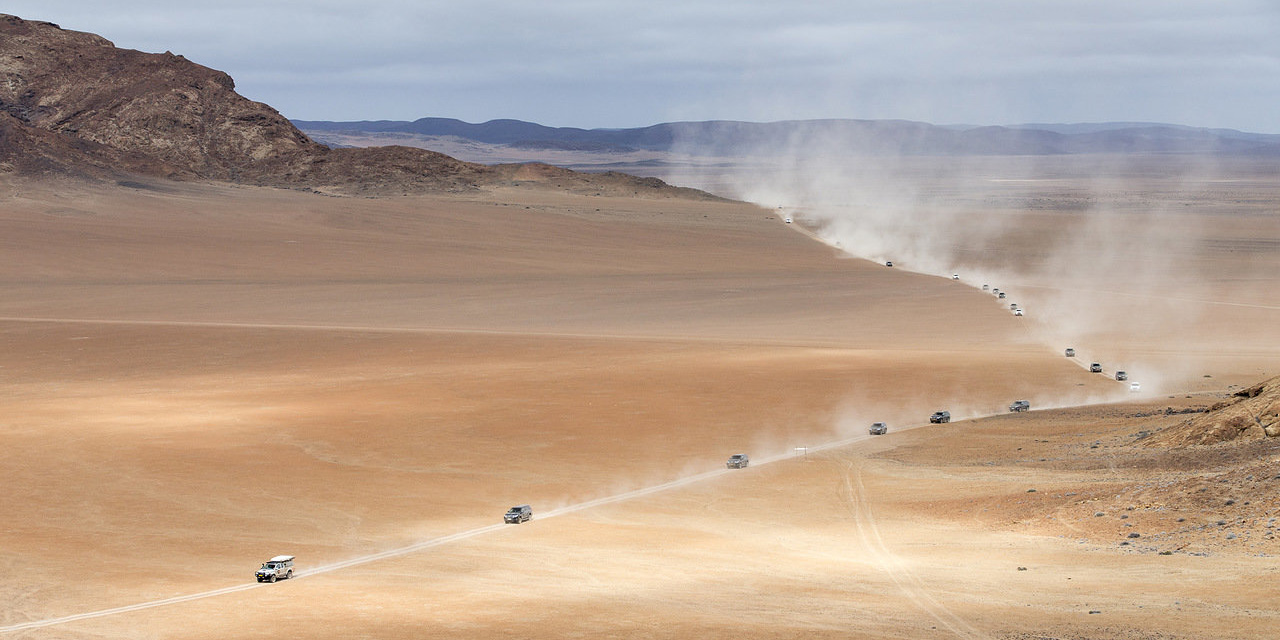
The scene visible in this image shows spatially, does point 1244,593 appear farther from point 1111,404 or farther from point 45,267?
point 45,267

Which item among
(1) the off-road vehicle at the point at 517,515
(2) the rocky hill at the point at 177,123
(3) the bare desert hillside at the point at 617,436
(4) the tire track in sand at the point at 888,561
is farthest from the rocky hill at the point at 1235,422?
(2) the rocky hill at the point at 177,123

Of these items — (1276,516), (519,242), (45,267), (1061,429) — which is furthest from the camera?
(519,242)

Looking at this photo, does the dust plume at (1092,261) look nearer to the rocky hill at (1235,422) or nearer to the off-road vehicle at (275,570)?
the rocky hill at (1235,422)

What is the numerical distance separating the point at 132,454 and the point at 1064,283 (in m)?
86.0

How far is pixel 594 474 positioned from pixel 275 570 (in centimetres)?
1472

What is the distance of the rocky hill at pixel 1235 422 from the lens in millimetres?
37312

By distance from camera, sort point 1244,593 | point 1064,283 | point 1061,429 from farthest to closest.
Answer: point 1064,283 < point 1061,429 < point 1244,593

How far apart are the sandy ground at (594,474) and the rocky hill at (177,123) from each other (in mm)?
76300

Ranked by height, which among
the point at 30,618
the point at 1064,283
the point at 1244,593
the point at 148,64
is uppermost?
the point at 148,64

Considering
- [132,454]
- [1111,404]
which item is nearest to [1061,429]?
[1111,404]

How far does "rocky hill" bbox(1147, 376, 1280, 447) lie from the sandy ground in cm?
126

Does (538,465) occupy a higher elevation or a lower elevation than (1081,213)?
lower

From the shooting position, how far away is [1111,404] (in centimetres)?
5322

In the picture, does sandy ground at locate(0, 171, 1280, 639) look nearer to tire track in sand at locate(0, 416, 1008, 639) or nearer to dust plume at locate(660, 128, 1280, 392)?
tire track in sand at locate(0, 416, 1008, 639)
